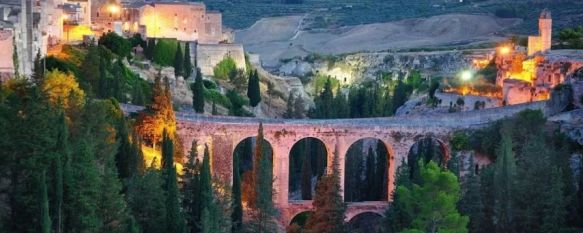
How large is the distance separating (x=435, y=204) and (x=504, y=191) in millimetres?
4579

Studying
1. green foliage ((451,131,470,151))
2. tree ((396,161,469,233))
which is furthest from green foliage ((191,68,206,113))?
tree ((396,161,469,233))

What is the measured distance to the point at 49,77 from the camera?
1592 inches

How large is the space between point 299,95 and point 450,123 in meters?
26.2

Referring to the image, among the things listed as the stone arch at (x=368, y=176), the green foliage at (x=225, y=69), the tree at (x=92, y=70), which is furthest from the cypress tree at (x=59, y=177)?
the green foliage at (x=225, y=69)

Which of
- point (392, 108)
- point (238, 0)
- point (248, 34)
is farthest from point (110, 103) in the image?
point (238, 0)

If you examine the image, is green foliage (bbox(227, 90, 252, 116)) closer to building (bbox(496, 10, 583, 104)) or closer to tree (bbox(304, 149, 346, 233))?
building (bbox(496, 10, 583, 104))

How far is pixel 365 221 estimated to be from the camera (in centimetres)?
5634

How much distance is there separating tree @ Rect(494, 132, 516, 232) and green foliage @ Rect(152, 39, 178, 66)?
25469 mm

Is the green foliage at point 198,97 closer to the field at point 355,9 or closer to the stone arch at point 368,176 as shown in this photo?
the stone arch at point 368,176

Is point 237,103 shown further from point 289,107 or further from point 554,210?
point 554,210

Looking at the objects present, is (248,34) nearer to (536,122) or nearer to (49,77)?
(536,122)

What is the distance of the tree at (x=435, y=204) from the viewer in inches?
1537

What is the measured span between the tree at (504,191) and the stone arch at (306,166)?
13.6m

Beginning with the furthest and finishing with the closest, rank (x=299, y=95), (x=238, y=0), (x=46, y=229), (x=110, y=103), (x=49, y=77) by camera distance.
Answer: (x=238, y=0) → (x=299, y=95) → (x=110, y=103) → (x=49, y=77) → (x=46, y=229)
